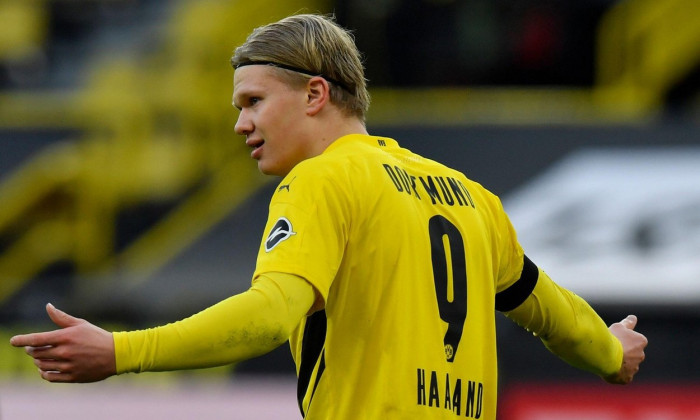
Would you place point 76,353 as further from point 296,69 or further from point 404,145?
point 404,145

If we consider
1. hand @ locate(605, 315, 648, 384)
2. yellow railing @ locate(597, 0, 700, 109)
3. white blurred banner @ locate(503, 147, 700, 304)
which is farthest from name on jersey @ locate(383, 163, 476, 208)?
yellow railing @ locate(597, 0, 700, 109)

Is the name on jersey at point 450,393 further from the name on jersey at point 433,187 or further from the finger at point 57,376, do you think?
the finger at point 57,376

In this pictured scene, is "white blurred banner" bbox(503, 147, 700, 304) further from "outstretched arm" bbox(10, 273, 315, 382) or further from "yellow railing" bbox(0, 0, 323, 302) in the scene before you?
"outstretched arm" bbox(10, 273, 315, 382)

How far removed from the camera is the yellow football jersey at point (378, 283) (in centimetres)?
329

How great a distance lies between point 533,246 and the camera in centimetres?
923

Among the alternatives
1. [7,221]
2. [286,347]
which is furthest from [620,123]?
[7,221]

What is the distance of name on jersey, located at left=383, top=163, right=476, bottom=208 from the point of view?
11.6 ft

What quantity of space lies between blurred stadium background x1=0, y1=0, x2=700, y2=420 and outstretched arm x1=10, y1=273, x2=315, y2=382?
516cm

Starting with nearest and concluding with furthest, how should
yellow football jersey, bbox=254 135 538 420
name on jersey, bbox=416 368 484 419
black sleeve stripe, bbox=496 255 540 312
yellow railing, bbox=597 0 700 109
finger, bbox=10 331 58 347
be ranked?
finger, bbox=10 331 58 347
yellow football jersey, bbox=254 135 538 420
name on jersey, bbox=416 368 484 419
black sleeve stripe, bbox=496 255 540 312
yellow railing, bbox=597 0 700 109

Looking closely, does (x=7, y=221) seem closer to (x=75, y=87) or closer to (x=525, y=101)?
(x=75, y=87)

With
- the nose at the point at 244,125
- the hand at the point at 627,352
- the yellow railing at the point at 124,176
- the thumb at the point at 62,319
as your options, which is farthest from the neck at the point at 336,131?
the yellow railing at the point at 124,176

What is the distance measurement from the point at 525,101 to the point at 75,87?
4.05 meters

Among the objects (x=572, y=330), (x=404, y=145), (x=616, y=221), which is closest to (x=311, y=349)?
(x=572, y=330)

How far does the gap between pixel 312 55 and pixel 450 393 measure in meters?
0.98
